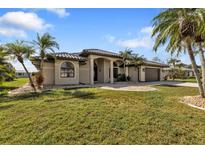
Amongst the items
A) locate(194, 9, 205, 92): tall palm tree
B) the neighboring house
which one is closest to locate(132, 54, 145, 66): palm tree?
the neighboring house

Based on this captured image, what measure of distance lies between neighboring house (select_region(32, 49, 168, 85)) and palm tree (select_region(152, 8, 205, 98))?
39.8 feet

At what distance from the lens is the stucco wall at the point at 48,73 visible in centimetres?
2127

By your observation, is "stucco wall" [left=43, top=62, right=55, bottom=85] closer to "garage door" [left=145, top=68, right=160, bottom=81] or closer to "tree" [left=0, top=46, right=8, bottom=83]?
"tree" [left=0, top=46, right=8, bottom=83]

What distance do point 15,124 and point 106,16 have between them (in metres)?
6.90

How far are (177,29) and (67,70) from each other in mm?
14665

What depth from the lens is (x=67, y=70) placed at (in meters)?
22.4

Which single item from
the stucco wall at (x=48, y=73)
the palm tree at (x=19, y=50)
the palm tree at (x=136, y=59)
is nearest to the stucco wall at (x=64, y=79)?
the stucco wall at (x=48, y=73)

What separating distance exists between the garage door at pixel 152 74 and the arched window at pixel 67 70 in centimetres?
1672

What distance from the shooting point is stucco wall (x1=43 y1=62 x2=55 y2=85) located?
69.8ft

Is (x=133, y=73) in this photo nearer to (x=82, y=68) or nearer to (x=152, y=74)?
(x=152, y=74)

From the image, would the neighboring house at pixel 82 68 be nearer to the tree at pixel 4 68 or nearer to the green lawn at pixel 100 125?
the tree at pixel 4 68
